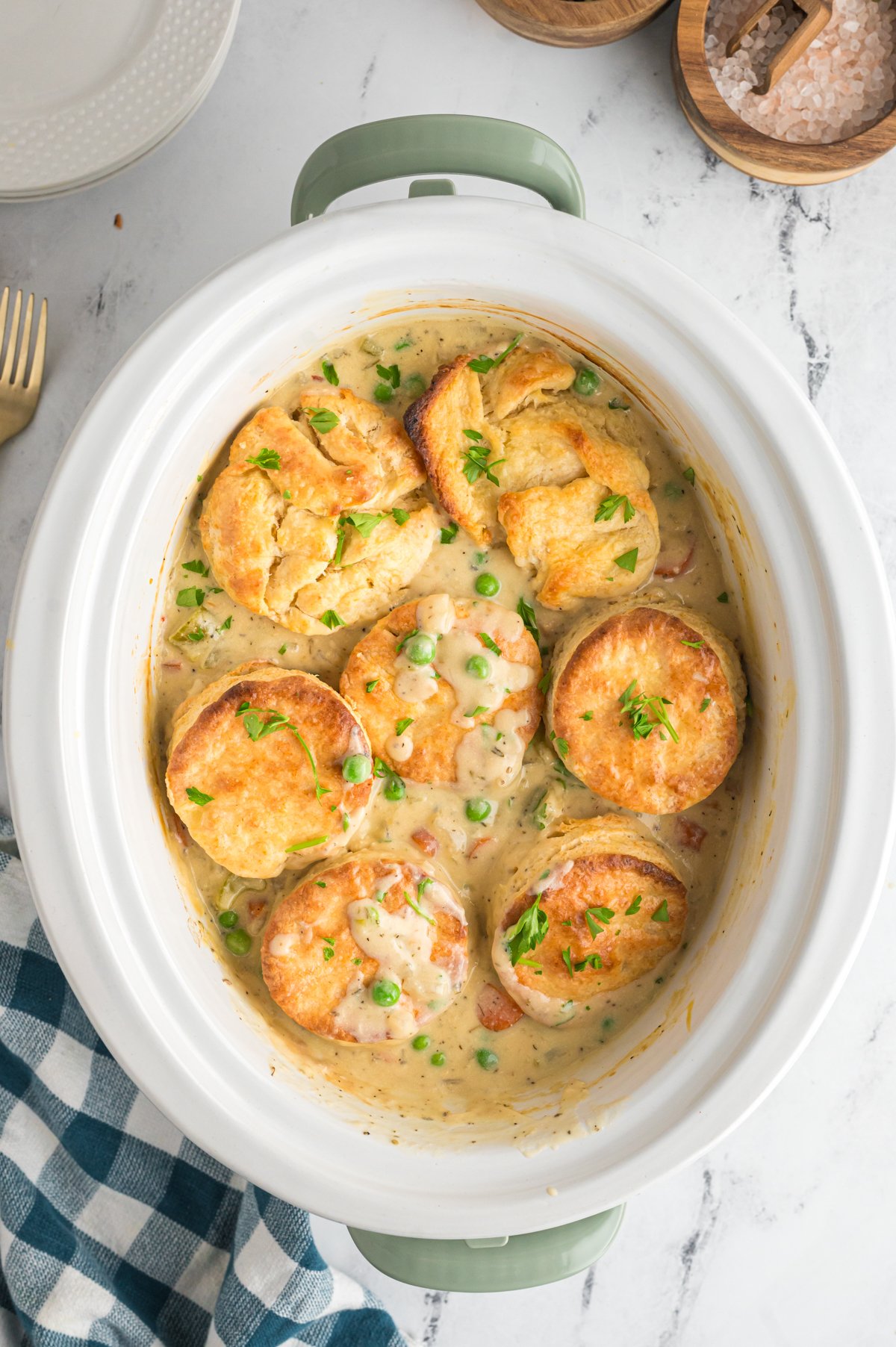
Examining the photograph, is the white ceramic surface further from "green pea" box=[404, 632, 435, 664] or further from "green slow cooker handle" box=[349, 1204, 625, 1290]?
"green pea" box=[404, 632, 435, 664]

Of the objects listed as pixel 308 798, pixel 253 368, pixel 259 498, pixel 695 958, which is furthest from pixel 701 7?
pixel 695 958

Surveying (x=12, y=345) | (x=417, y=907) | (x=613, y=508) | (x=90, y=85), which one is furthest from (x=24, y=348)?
(x=417, y=907)


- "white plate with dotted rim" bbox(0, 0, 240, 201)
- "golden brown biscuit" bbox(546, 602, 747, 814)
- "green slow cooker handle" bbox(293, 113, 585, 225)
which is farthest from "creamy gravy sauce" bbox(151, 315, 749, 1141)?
"white plate with dotted rim" bbox(0, 0, 240, 201)

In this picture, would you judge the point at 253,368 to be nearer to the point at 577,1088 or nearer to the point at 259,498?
the point at 259,498

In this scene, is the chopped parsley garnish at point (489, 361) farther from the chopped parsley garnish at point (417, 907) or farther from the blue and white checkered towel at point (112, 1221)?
the blue and white checkered towel at point (112, 1221)

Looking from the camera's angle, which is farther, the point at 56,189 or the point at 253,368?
the point at 56,189
